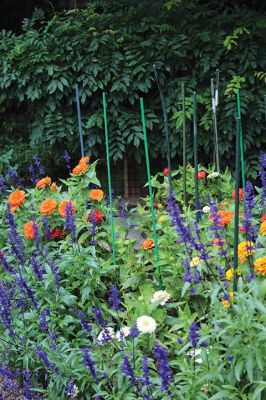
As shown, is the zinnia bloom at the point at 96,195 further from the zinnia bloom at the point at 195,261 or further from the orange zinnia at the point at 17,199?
the zinnia bloom at the point at 195,261

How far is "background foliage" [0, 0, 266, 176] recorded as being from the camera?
6.59m

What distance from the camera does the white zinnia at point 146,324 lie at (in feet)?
7.61

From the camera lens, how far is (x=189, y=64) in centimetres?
689

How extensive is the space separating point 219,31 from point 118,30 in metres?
1.21

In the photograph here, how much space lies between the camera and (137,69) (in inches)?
264

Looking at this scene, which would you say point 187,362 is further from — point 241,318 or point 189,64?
point 189,64

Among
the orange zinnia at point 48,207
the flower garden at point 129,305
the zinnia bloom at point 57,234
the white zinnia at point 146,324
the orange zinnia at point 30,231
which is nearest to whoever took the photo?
the flower garden at point 129,305

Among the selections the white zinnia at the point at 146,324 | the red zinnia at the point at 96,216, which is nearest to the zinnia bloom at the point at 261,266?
the white zinnia at the point at 146,324

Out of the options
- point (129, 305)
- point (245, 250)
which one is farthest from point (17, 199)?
point (245, 250)

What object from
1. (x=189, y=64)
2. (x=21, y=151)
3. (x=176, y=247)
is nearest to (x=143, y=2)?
(x=189, y=64)

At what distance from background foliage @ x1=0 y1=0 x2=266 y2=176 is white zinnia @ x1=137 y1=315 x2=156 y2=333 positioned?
4.41m

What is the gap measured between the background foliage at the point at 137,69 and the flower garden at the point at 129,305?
3.28 metres


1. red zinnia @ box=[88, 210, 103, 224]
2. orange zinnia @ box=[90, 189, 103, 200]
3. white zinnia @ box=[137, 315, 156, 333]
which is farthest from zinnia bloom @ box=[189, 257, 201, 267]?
orange zinnia @ box=[90, 189, 103, 200]

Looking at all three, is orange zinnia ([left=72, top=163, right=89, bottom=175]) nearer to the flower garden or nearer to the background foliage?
the flower garden
